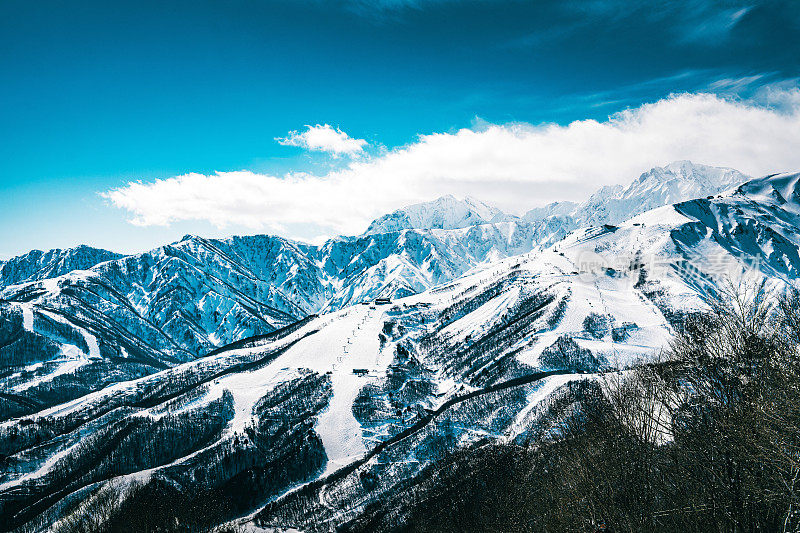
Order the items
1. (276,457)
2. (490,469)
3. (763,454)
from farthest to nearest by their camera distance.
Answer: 1. (276,457)
2. (490,469)
3. (763,454)

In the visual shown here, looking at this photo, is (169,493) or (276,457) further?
(276,457)

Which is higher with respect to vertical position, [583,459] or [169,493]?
[583,459]

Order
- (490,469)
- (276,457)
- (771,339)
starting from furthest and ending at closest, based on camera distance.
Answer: (276,457), (490,469), (771,339)

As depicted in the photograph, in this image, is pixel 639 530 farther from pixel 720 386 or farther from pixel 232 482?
pixel 232 482

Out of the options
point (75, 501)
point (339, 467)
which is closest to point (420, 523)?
point (339, 467)

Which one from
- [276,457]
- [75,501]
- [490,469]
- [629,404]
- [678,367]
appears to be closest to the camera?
[678,367]

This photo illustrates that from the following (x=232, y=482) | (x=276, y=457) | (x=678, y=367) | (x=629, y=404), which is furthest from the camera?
(x=276, y=457)

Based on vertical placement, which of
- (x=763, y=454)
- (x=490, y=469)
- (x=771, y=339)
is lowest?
(x=490, y=469)

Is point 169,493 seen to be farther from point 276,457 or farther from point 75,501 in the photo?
point 276,457

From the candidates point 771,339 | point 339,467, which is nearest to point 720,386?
point 771,339
